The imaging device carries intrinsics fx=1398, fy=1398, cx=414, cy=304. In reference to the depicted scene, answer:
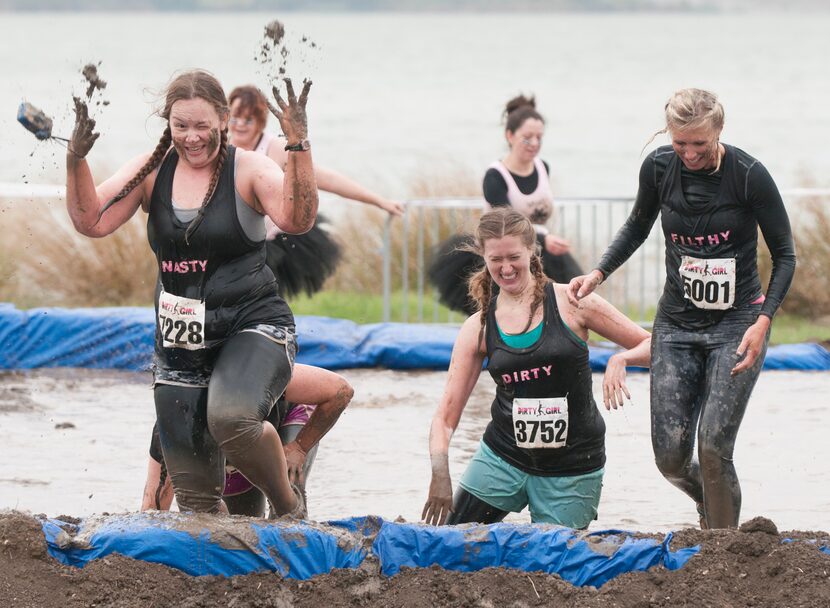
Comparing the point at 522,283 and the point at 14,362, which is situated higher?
the point at 522,283

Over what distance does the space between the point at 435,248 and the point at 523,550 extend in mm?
6196

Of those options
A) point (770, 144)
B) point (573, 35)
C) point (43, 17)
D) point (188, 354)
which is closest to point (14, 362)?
point (188, 354)

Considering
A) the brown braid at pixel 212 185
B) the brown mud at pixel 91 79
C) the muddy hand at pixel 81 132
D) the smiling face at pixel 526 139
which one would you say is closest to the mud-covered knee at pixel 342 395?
the brown braid at pixel 212 185

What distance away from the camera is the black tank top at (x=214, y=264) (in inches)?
189

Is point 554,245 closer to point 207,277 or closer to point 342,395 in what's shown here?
point 342,395

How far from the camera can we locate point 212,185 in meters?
4.82

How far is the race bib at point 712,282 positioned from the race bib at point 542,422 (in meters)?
0.65

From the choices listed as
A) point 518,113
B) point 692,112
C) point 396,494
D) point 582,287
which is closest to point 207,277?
point 582,287

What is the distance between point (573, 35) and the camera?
10675 cm

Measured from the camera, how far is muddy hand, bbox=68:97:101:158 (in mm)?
4629

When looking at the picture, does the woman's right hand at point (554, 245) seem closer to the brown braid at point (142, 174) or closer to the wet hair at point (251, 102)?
the wet hair at point (251, 102)

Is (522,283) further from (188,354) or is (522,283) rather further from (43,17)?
(43,17)

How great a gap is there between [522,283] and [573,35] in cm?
10405

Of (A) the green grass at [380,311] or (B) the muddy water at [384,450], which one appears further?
(A) the green grass at [380,311]
